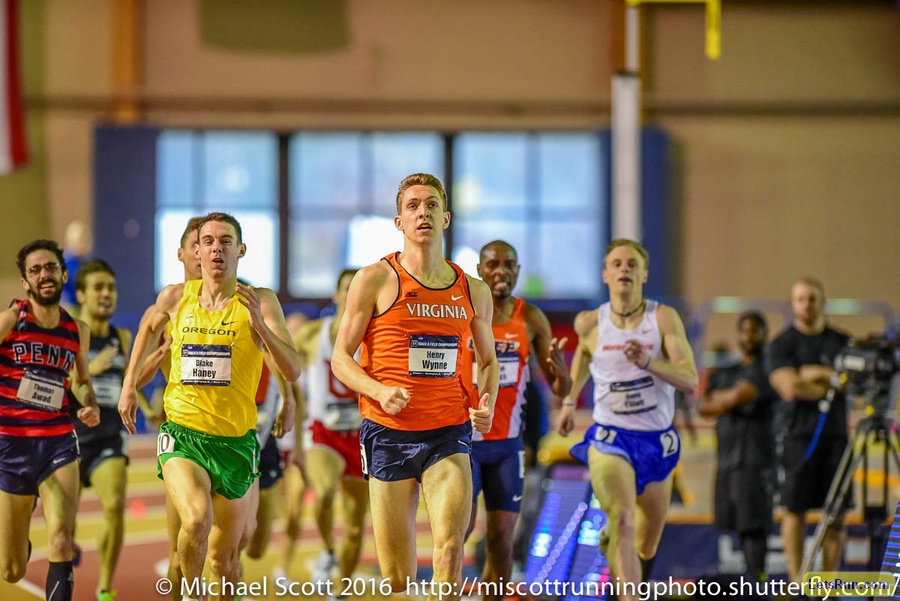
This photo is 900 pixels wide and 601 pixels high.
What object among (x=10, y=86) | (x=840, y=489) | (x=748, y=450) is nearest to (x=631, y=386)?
(x=840, y=489)

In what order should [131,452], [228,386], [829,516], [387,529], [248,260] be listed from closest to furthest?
[387,529]
[228,386]
[829,516]
[131,452]
[248,260]

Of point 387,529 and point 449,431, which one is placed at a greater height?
point 449,431

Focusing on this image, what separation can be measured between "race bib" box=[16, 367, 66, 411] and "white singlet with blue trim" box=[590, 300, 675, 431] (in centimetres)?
303

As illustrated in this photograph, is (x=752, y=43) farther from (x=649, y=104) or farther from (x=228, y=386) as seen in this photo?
(x=228, y=386)

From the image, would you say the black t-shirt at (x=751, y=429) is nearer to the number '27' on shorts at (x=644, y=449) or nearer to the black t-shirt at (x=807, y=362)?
the black t-shirt at (x=807, y=362)

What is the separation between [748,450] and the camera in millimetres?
8852

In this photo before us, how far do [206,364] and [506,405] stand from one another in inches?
73.8

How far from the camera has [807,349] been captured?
8.63 metres

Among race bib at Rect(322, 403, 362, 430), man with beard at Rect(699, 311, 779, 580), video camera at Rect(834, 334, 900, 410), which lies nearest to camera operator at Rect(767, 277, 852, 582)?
man with beard at Rect(699, 311, 779, 580)

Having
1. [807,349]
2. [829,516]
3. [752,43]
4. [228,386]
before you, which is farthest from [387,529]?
[752,43]

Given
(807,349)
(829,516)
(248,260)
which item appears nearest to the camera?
(829,516)

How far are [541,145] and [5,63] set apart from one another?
857cm

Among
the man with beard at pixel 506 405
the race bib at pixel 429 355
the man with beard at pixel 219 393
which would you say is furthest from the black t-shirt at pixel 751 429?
the man with beard at pixel 219 393

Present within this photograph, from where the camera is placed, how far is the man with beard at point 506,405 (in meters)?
7.07
